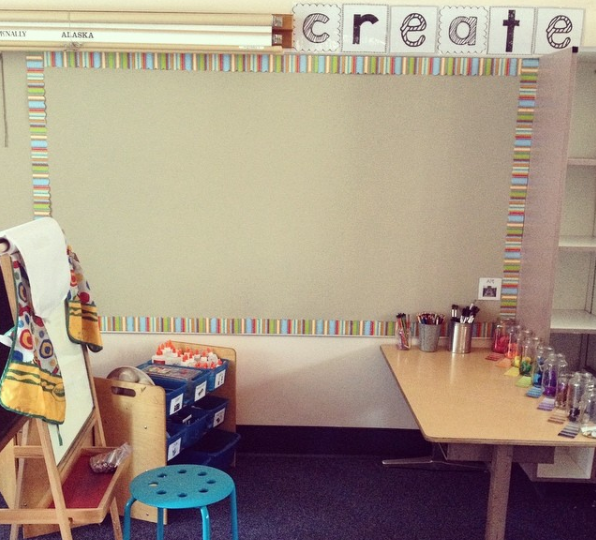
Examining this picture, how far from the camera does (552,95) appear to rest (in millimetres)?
2645

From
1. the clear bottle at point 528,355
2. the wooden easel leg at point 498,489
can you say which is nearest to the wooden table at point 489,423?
the wooden easel leg at point 498,489

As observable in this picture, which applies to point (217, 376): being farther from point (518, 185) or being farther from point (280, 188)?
point (518, 185)

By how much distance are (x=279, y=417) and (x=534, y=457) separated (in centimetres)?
147

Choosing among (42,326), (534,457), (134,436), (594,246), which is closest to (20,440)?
(134,436)

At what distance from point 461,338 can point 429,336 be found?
0.17 m

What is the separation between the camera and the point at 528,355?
267 cm

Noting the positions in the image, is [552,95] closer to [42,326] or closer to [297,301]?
[297,301]

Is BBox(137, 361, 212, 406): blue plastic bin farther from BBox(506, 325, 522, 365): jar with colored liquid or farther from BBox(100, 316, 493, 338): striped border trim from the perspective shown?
BBox(506, 325, 522, 365): jar with colored liquid

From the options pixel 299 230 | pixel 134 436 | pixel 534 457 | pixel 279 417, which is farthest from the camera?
pixel 279 417

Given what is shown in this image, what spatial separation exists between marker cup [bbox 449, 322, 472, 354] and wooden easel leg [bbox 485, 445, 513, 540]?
92 centimetres

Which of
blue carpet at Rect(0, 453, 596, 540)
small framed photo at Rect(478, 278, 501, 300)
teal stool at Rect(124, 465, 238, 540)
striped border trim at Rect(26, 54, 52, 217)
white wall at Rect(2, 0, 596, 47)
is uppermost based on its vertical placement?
white wall at Rect(2, 0, 596, 47)

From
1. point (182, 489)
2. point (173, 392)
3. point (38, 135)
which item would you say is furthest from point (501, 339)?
point (38, 135)

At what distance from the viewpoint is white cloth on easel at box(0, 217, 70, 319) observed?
1.67m

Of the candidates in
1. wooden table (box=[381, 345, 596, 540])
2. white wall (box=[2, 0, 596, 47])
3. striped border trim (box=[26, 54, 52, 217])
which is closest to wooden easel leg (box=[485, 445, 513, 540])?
wooden table (box=[381, 345, 596, 540])
